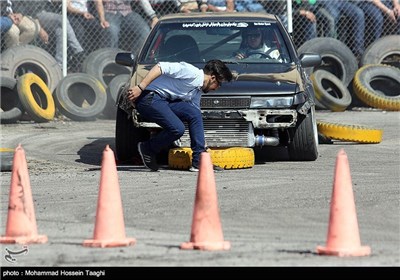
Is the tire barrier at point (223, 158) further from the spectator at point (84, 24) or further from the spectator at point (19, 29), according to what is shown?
the spectator at point (84, 24)

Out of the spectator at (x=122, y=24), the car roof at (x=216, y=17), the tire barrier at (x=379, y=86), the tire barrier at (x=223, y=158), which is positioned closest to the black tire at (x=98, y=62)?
the spectator at (x=122, y=24)

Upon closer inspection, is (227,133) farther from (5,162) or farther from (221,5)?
(221,5)

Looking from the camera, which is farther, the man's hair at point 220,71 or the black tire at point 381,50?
the black tire at point 381,50

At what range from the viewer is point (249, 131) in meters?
12.7

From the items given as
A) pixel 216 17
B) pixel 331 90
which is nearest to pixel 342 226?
pixel 216 17

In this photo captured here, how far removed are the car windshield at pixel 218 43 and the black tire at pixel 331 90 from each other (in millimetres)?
5742

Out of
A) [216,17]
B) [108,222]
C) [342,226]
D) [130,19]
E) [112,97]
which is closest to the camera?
[342,226]

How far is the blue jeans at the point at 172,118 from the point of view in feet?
39.6

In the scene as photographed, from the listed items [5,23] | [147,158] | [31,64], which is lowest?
[147,158]

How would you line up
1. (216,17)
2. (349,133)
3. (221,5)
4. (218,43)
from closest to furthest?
(218,43) < (216,17) < (349,133) < (221,5)

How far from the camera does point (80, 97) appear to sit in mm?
19859

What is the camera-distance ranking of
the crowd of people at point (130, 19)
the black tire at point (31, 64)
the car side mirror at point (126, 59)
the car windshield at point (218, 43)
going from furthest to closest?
1. the crowd of people at point (130, 19)
2. the black tire at point (31, 64)
3. the car windshield at point (218, 43)
4. the car side mirror at point (126, 59)

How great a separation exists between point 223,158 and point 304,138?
120cm

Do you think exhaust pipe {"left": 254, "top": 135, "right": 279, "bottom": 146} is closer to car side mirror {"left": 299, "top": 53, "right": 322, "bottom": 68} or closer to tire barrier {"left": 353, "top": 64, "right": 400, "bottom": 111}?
car side mirror {"left": 299, "top": 53, "right": 322, "bottom": 68}
